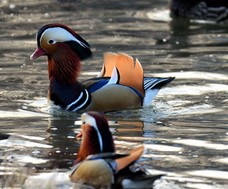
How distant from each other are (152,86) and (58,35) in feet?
3.35

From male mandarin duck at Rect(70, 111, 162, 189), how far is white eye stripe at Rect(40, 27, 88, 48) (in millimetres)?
2830

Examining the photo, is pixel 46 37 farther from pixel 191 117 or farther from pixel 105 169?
pixel 105 169

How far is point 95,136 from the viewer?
7312 mm

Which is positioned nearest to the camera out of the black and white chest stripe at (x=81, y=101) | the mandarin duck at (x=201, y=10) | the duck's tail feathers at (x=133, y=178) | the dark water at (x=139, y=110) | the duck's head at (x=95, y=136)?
the duck's tail feathers at (x=133, y=178)

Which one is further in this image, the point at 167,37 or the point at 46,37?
the point at 167,37

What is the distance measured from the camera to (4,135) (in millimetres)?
A: 8797

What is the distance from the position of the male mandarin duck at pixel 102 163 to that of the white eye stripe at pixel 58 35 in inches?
111

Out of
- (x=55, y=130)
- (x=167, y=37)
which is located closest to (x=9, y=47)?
(x=167, y=37)

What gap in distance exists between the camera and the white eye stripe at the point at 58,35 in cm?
1023

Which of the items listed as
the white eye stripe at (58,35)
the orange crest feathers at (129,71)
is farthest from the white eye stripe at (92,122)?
the white eye stripe at (58,35)

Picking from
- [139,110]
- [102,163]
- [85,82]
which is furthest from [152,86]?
[102,163]

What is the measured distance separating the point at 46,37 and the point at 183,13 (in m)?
6.50

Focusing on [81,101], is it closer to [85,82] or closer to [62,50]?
[85,82]

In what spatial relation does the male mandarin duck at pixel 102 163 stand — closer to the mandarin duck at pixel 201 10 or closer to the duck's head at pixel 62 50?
the duck's head at pixel 62 50
